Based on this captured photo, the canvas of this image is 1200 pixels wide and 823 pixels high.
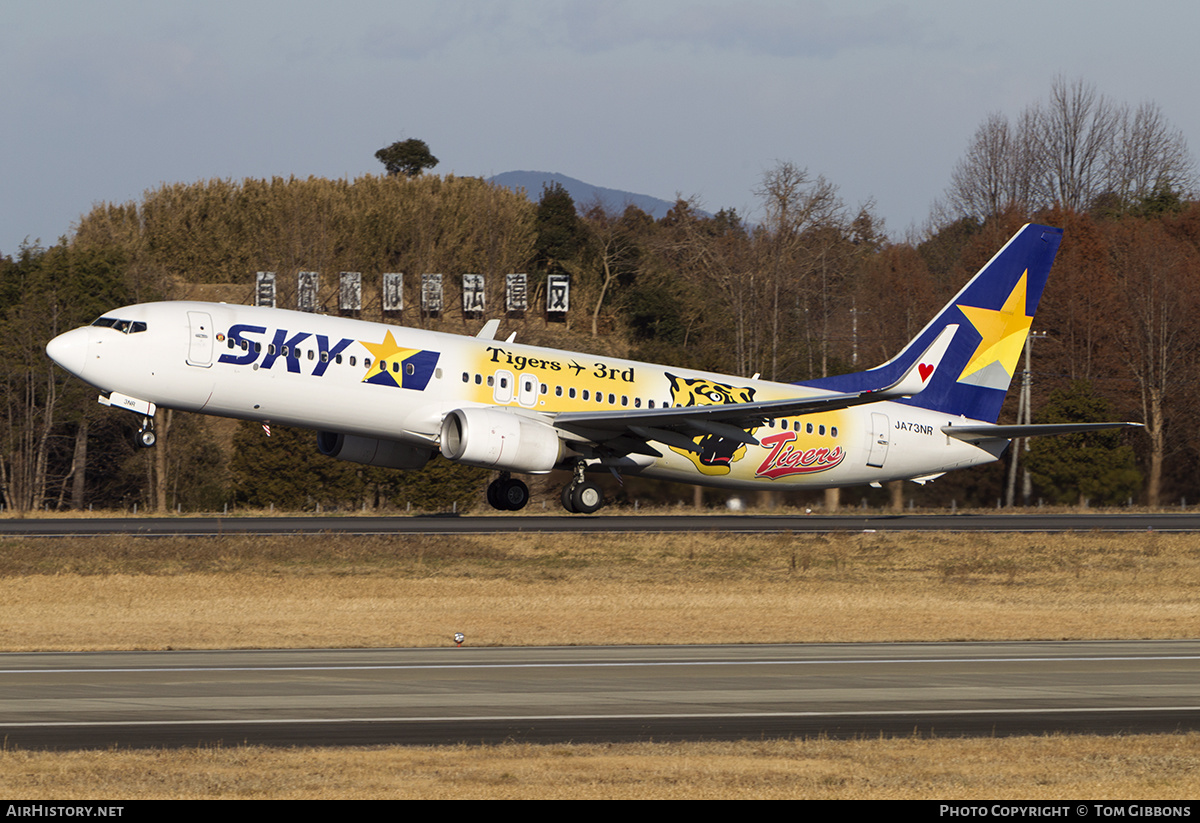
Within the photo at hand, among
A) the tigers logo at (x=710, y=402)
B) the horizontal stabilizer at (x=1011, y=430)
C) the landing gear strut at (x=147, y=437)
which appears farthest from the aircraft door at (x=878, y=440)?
the landing gear strut at (x=147, y=437)

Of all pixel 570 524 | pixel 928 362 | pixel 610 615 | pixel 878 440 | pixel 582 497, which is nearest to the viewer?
pixel 610 615

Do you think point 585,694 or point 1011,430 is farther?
point 1011,430

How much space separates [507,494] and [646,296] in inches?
2293

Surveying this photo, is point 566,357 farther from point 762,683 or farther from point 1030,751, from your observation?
point 1030,751

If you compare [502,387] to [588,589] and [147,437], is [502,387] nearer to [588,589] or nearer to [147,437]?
[147,437]

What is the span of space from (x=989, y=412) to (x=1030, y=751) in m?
31.8

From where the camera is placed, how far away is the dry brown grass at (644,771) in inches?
435

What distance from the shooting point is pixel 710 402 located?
129 ft

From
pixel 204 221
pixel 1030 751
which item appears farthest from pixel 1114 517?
pixel 204 221

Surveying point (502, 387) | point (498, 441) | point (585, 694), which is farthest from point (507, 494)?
point (585, 694)

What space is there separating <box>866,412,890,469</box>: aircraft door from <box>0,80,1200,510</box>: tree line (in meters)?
6.13

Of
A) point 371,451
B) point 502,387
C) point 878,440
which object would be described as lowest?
point 371,451

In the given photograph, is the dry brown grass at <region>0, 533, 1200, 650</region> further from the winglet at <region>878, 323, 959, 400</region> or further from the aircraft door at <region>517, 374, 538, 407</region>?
the winglet at <region>878, 323, 959, 400</region>

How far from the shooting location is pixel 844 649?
21.3m
